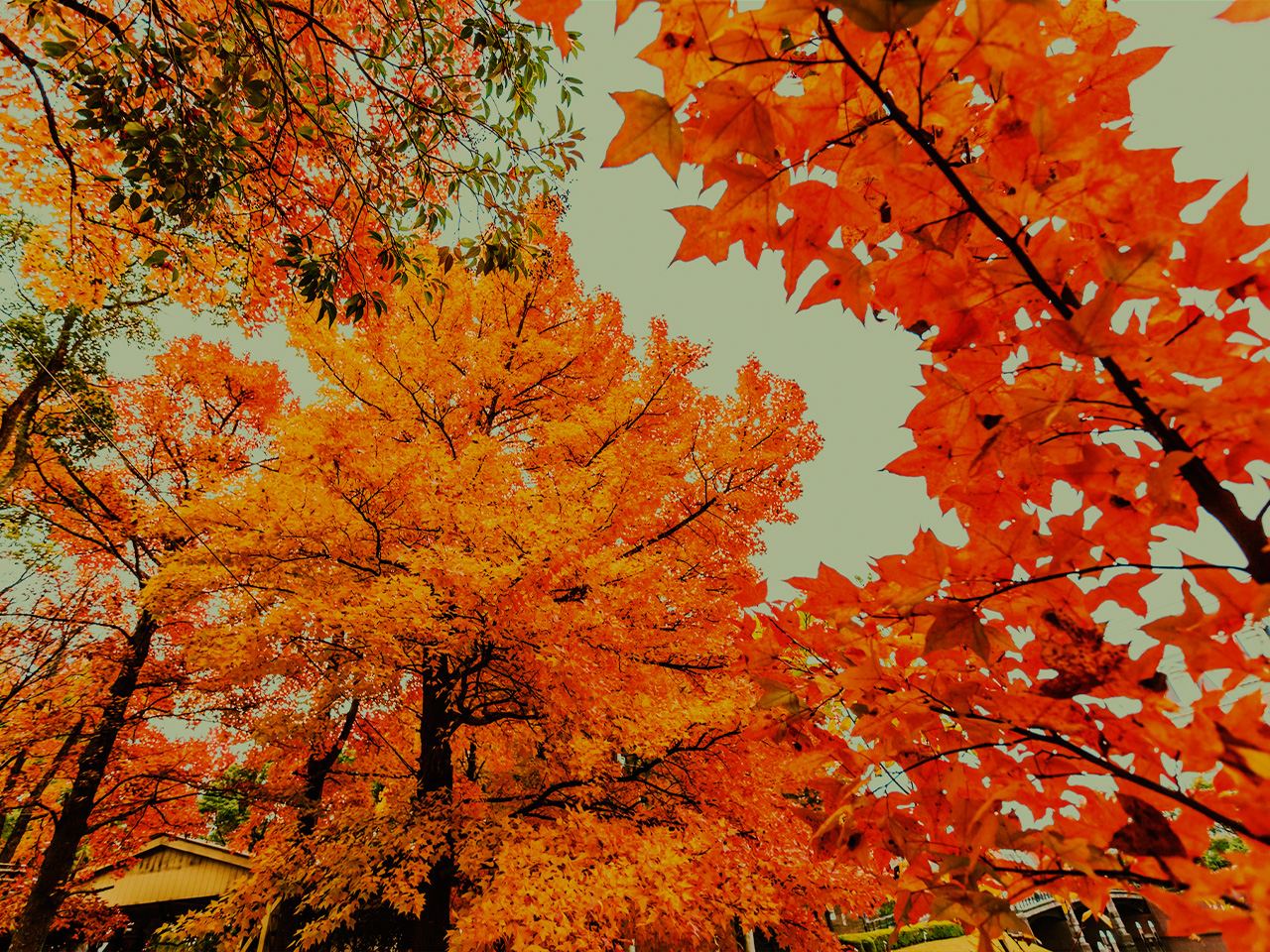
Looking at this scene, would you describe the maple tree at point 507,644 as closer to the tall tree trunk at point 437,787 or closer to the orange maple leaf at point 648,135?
the tall tree trunk at point 437,787

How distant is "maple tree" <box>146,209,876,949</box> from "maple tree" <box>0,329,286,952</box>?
1.89 m

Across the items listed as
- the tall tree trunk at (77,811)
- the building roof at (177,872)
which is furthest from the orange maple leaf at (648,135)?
the building roof at (177,872)

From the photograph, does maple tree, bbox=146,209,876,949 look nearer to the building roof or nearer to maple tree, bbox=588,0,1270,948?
maple tree, bbox=588,0,1270,948

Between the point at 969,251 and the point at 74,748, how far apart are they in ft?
40.2

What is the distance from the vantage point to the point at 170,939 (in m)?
4.86

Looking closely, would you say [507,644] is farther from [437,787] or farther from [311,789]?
[311,789]

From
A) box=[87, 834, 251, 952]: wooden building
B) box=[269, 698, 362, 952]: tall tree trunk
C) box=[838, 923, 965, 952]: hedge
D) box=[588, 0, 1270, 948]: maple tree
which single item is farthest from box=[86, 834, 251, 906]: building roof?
box=[588, 0, 1270, 948]: maple tree

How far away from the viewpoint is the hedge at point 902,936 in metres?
14.5

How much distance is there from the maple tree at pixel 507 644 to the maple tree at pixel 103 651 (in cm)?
189

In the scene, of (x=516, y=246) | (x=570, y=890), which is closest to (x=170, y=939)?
(x=570, y=890)

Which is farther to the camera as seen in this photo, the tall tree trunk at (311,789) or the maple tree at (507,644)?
the tall tree trunk at (311,789)

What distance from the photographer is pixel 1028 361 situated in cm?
83

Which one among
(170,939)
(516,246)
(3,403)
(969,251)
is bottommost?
(170,939)

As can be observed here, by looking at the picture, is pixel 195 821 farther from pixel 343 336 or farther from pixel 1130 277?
pixel 1130 277
